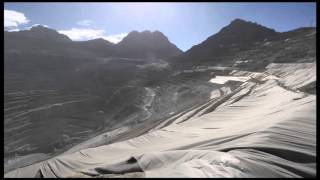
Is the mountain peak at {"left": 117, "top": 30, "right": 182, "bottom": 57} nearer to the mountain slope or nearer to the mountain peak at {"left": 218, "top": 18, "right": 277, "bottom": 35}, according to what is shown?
the mountain peak at {"left": 218, "top": 18, "right": 277, "bottom": 35}

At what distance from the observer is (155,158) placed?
6297 mm

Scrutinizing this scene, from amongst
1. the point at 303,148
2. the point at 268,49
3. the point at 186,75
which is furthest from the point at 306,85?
the point at 268,49

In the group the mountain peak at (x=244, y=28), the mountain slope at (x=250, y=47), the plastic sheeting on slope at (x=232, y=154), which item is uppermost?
the mountain peak at (x=244, y=28)

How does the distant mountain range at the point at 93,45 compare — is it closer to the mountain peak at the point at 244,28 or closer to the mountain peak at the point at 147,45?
the mountain peak at the point at 147,45

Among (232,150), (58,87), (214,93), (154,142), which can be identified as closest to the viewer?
(232,150)

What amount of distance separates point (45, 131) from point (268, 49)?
2054 centimetres

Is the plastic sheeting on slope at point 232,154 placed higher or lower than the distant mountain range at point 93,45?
lower

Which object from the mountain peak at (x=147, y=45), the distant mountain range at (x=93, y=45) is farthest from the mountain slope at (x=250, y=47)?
the distant mountain range at (x=93, y=45)

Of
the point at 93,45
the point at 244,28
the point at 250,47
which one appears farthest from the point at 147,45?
the point at 250,47

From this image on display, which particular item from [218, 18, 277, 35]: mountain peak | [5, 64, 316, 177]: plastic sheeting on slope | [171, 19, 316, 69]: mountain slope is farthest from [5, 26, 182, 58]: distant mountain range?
[5, 64, 316, 177]: plastic sheeting on slope

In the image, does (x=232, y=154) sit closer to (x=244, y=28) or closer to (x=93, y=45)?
(x=244, y=28)

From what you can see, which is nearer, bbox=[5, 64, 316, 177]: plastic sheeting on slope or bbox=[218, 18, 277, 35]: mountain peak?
bbox=[5, 64, 316, 177]: plastic sheeting on slope

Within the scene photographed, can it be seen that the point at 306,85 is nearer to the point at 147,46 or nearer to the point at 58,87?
the point at 58,87

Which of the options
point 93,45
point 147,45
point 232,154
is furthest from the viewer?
point 147,45
